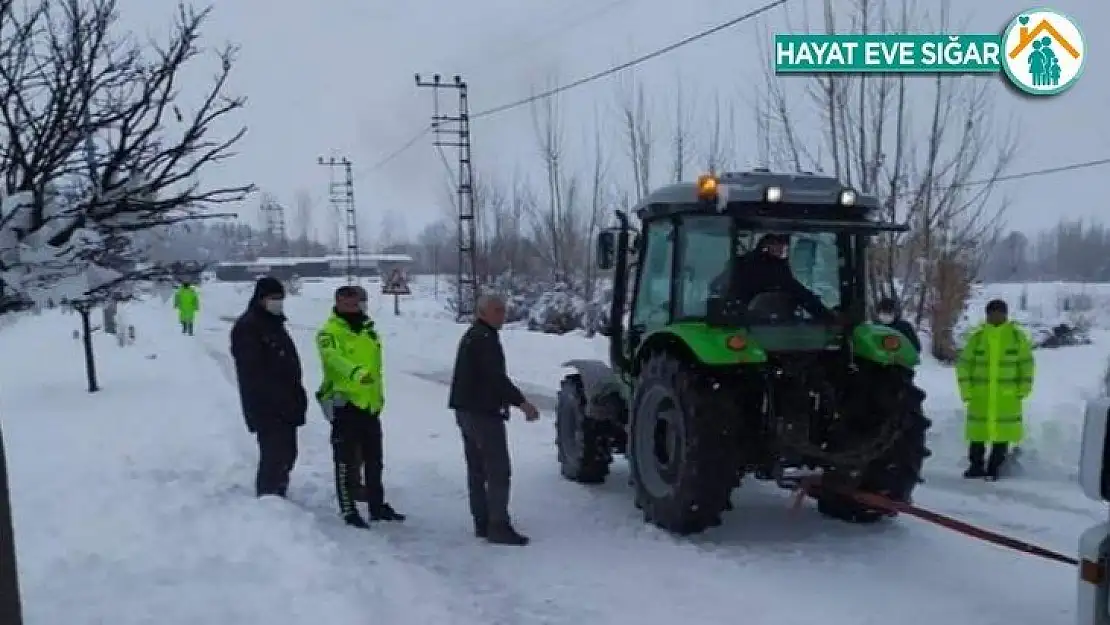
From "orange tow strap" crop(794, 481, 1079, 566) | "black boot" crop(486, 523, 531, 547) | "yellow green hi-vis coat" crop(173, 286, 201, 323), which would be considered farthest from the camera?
"yellow green hi-vis coat" crop(173, 286, 201, 323)

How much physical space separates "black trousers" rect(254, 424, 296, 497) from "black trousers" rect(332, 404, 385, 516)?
1.42 ft

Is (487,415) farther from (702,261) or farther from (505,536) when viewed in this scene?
(702,261)

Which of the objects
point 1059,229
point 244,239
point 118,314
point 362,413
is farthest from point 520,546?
point 244,239

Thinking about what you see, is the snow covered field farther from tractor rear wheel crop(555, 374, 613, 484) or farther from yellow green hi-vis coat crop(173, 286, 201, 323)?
yellow green hi-vis coat crop(173, 286, 201, 323)

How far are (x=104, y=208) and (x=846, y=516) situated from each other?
17.1 ft

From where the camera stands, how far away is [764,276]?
6.82 metres

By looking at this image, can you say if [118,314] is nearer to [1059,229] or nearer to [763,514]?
[763,514]

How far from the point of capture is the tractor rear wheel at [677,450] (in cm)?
634

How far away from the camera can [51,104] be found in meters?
4.49

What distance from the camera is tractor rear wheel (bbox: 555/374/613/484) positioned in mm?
8352

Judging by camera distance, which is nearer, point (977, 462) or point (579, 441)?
point (579, 441)

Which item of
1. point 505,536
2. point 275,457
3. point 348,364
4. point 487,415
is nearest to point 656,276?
point 487,415

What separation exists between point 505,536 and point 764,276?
2.48 metres

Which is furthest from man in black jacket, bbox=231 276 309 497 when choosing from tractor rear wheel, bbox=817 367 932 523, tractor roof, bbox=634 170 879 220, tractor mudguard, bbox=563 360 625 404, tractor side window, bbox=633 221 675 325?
tractor rear wheel, bbox=817 367 932 523
